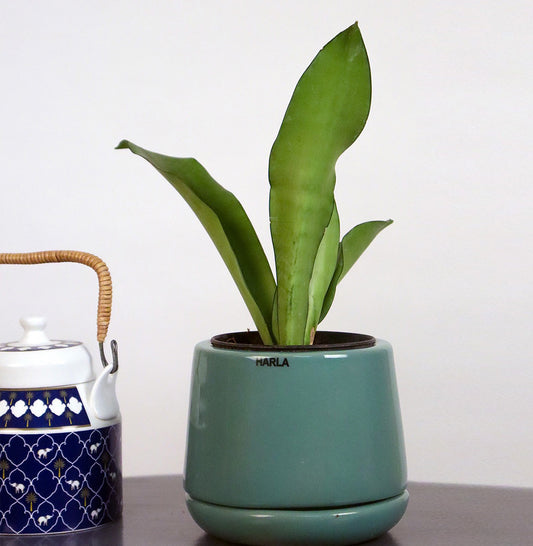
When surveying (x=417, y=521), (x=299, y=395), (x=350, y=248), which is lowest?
(x=417, y=521)

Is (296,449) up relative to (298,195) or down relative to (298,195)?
down

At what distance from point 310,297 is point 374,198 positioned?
78 cm

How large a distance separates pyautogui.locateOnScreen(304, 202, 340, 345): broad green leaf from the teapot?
0.55 ft

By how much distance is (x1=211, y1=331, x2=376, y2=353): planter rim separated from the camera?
69 cm

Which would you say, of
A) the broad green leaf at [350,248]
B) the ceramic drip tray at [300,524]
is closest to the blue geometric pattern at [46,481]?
the ceramic drip tray at [300,524]

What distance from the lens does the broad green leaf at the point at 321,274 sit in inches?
29.5

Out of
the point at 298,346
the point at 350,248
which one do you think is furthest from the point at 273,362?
the point at 350,248

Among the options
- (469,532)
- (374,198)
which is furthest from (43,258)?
(374,198)

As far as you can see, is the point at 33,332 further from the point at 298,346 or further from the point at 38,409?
the point at 298,346

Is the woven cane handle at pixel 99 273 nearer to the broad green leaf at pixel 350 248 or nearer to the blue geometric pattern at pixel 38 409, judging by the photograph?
the blue geometric pattern at pixel 38 409

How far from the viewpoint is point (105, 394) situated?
79cm

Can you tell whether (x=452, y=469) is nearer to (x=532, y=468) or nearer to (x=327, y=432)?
(x=532, y=468)

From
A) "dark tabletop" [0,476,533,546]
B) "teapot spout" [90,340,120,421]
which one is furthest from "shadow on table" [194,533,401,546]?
"teapot spout" [90,340,120,421]

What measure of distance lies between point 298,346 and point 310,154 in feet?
0.44
